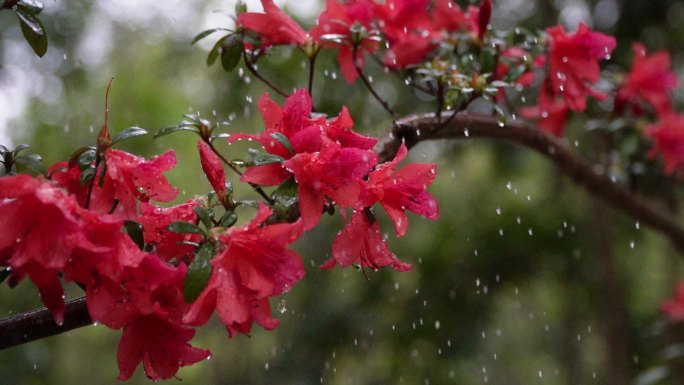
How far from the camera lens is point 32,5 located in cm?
84

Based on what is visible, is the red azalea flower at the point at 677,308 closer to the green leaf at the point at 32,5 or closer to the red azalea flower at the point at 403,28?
the red azalea flower at the point at 403,28

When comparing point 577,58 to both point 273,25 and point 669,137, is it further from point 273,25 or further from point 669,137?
point 669,137

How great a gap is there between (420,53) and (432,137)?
27 centimetres

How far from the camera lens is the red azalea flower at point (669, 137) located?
184 centimetres

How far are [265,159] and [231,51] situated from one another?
1.10ft

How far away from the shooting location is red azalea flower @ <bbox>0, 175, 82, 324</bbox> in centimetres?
63

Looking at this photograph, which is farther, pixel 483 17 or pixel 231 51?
pixel 483 17

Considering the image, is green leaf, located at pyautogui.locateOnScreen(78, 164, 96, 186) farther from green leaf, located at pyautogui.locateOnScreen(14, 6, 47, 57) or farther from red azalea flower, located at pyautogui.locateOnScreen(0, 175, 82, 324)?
green leaf, located at pyautogui.locateOnScreen(14, 6, 47, 57)

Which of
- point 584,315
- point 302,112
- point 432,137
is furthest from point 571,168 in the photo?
point 584,315

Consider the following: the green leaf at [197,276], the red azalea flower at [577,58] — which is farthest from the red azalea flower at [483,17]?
the green leaf at [197,276]

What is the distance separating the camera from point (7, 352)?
8.05 ft

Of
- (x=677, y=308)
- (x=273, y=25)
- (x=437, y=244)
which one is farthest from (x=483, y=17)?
(x=437, y=244)

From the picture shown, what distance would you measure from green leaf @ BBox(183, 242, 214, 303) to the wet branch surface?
0.11m

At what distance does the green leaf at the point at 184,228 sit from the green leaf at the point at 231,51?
1.26 ft
